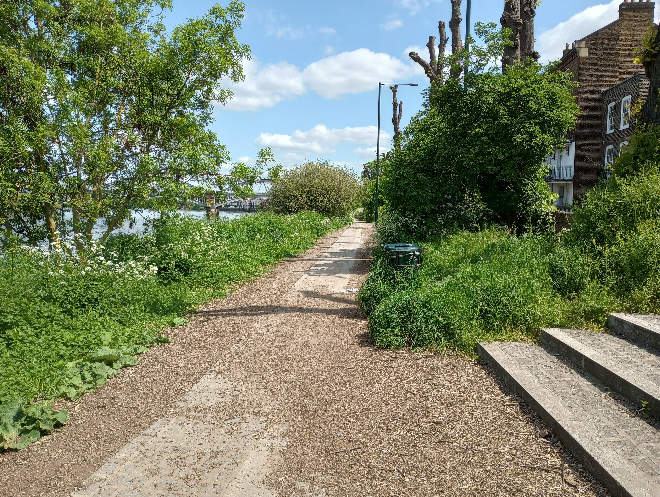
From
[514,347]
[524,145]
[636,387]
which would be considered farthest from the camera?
[524,145]

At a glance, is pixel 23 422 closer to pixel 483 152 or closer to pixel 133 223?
pixel 133 223

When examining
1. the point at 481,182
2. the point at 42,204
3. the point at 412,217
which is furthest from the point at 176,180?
the point at 481,182

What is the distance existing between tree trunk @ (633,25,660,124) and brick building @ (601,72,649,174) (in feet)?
64.2

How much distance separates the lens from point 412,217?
13.7 meters

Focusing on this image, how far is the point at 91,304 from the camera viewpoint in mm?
7621

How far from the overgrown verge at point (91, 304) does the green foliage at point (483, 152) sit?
4.50 metres

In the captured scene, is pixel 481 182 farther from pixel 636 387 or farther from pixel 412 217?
pixel 636 387

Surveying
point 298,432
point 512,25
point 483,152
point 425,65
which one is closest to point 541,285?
point 298,432

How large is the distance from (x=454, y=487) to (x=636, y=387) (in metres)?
1.90

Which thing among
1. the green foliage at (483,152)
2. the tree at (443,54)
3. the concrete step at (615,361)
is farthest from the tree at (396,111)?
the concrete step at (615,361)

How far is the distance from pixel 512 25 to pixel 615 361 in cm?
1045

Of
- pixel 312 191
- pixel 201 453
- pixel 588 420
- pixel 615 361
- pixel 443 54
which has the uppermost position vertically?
pixel 443 54

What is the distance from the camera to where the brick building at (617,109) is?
26406mm

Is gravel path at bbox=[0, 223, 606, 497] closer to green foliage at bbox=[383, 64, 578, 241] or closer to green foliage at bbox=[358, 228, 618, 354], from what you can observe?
green foliage at bbox=[358, 228, 618, 354]
